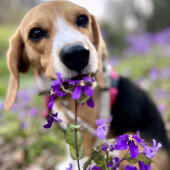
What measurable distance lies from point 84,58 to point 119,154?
103 cm

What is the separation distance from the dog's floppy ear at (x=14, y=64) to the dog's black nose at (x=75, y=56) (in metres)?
0.77

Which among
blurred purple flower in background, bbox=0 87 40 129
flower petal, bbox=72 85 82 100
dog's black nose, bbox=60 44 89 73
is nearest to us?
flower petal, bbox=72 85 82 100

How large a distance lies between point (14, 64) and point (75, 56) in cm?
94

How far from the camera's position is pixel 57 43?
182 centimetres

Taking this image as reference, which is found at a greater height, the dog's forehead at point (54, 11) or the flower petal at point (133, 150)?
the dog's forehead at point (54, 11)

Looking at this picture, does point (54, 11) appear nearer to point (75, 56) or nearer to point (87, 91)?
point (75, 56)

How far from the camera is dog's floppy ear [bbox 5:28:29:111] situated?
2275 mm

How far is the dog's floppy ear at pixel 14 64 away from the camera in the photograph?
2275mm

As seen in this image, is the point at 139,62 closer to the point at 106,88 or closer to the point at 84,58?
the point at 106,88

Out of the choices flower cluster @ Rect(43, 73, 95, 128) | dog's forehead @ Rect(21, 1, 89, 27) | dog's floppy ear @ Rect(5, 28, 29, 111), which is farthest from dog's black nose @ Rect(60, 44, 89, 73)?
dog's floppy ear @ Rect(5, 28, 29, 111)

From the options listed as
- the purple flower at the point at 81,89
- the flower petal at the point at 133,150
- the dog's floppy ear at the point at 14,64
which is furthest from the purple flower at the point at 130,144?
the dog's floppy ear at the point at 14,64

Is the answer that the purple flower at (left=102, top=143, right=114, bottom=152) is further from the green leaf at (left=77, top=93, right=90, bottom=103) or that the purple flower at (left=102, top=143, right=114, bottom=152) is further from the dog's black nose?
the dog's black nose

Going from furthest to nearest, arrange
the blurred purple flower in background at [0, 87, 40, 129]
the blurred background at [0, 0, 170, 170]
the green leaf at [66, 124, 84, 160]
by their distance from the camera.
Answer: the blurred purple flower in background at [0, 87, 40, 129]
the blurred background at [0, 0, 170, 170]
the green leaf at [66, 124, 84, 160]

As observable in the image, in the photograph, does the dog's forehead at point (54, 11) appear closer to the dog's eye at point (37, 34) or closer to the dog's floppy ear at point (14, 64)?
the dog's eye at point (37, 34)
